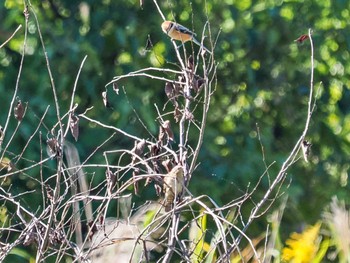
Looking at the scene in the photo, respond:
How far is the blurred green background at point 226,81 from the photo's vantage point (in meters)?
3.90

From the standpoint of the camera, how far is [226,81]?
4.16 m

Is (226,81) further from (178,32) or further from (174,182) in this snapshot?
(174,182)

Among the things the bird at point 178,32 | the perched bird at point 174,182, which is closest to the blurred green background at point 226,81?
the bird at point 178,32

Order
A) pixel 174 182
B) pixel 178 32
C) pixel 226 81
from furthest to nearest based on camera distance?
pixel 226 81 → pixel 178 32 → pixel 174 182

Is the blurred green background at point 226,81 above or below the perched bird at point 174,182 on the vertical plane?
below

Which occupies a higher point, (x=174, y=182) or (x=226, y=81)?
(x=174, y=182)

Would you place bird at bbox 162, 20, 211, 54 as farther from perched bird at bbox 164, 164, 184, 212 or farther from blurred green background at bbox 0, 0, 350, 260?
perched bird at bbox 164, 164, 184, 212

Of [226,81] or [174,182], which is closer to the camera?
[174,182]

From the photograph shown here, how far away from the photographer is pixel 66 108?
3920 millimetres

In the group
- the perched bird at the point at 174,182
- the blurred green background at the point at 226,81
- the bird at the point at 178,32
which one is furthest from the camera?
the blurred green background at the point at 226,81

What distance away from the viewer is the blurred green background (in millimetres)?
3904

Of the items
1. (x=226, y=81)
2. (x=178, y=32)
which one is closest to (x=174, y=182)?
(x=178, y=32)

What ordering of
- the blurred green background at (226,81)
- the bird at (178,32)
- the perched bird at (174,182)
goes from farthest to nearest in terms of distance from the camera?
the blurred green background at (226,81), the bird at (178,32), the perched bird at (174,182)

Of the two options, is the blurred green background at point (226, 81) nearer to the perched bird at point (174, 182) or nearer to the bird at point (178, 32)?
the bird at point (178, 32)
